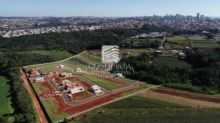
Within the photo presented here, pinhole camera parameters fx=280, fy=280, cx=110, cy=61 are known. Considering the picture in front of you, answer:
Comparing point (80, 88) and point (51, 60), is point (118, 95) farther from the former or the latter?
point (51, 60)

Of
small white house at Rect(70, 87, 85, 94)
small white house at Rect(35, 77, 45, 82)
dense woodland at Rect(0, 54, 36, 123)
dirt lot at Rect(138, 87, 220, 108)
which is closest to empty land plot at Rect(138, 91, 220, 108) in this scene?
dirt lot at Rect(138, 87, 220, 108)

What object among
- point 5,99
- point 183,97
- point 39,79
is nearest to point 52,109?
point 5,99

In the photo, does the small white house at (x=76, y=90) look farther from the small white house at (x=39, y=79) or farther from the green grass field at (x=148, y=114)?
the small white house at (x=39, y=79)

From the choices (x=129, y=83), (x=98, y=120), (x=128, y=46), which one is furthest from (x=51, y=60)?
(x=98, y=120)

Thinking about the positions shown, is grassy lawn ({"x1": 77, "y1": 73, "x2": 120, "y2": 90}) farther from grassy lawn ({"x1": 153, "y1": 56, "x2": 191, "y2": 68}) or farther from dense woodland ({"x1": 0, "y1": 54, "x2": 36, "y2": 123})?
grassy lawn ({"x1": 153, "y1": 56, "x2": 191, "y2": 68})

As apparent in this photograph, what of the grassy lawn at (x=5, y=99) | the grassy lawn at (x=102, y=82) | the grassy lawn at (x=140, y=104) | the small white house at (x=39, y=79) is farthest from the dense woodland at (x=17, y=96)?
the grassy lawn at (x=102, y=82)
